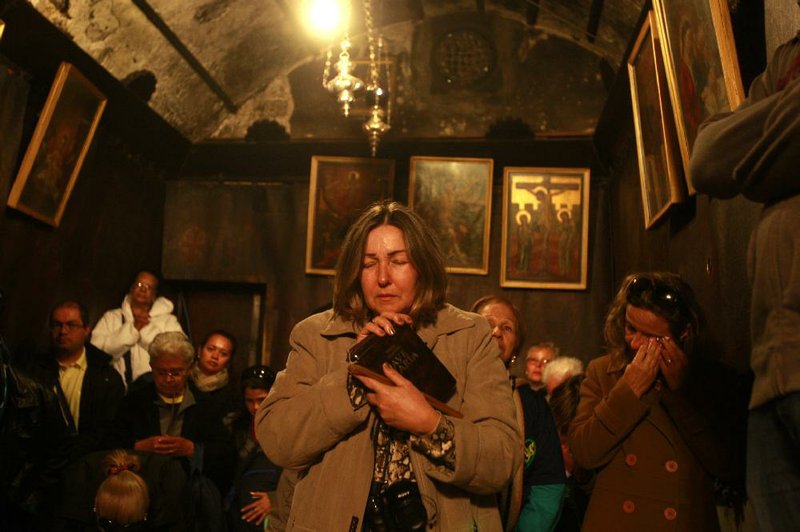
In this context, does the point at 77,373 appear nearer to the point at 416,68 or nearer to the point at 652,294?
the point at 652,294

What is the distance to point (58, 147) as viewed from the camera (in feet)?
19.7

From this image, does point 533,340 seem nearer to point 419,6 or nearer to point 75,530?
point 419,6

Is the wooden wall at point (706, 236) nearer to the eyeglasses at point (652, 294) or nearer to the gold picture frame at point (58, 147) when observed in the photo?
the eyeglasses at point (652, 294)

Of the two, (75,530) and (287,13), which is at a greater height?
(287,13)

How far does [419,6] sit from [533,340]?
424 cm

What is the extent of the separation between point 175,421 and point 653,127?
12.7 ft

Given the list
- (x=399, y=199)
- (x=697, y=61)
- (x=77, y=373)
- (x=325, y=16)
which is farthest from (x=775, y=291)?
(x=399, y=199)

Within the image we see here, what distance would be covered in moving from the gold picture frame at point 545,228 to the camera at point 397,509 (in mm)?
6477

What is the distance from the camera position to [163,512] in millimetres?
4047

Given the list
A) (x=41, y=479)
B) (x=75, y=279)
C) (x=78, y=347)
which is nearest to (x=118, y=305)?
(x=75, y=279)

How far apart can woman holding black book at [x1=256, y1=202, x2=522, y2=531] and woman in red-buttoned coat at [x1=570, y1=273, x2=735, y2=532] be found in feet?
2.32

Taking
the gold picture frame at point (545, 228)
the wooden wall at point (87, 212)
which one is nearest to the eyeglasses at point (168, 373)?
the wooden wall at point (87, 212)

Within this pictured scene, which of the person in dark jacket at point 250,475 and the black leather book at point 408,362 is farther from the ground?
the black leather book at point 408,362

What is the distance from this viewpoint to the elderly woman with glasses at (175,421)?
4656 millimetres
